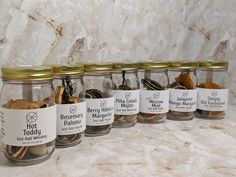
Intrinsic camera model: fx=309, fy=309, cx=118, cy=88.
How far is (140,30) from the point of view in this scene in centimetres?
85

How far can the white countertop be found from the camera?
45 centimetres

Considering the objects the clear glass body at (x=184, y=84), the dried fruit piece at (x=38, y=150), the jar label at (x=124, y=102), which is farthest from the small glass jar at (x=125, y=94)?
the dried fruit piece at (x=38, y=150)

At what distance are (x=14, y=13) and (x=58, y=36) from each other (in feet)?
0.36

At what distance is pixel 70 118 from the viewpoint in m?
0.54

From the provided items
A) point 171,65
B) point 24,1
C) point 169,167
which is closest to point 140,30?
point 171,65

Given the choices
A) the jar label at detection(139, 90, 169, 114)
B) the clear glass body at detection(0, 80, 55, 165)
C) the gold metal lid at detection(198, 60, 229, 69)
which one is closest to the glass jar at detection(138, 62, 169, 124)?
the jar label at detection(139, 90, 169, 114)

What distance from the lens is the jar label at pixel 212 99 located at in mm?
737

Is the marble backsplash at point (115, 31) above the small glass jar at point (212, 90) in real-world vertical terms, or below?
above

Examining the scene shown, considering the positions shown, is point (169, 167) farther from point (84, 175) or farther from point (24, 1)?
point (24, 1)

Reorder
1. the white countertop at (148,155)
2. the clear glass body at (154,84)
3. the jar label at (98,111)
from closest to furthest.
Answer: the white countertop at (148,155), the jar label at (98,111), the clear glass body at (154,84)

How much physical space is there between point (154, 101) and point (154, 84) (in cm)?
4

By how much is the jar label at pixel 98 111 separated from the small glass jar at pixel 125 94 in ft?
0.17

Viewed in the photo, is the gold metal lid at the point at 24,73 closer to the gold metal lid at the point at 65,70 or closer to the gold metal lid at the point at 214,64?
the gold metal lid at the point at 65,70

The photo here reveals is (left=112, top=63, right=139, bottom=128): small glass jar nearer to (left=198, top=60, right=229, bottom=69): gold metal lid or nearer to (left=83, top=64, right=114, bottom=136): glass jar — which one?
(left=83, top=64, right=114, bottom=136): glass jar
